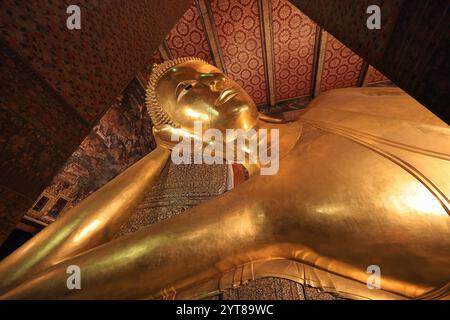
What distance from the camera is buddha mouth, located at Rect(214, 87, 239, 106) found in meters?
1.88

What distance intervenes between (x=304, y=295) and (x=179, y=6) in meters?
1.73

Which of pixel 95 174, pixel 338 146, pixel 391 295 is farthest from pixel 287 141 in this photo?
pixel 95 174

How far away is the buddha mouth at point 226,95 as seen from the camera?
1880 millimetres

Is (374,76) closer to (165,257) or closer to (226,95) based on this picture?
(226,95)

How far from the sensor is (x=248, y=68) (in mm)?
4453

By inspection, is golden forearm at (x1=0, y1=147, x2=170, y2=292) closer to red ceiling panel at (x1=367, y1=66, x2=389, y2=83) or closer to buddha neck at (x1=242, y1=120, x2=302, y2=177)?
buddha neck at (x1=242, y1=120, x2=302, y2=177)

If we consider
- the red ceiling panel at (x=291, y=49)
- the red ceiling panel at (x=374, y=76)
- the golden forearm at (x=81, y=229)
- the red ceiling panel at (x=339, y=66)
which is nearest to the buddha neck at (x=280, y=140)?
the golden forearm at (x=81, y=229)

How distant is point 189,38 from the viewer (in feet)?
13.0

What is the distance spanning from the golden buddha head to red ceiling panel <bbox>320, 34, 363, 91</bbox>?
9.95 feet

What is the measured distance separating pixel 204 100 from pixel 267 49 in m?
2.77

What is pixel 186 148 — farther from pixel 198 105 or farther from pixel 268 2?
pixel 268 2

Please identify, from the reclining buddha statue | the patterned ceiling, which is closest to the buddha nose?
the reclining buddha statue

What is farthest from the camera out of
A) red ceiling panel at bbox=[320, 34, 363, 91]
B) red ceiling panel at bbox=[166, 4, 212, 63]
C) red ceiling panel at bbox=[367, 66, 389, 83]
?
red ceiling panel at bbox=[367, 66, 389, 83]

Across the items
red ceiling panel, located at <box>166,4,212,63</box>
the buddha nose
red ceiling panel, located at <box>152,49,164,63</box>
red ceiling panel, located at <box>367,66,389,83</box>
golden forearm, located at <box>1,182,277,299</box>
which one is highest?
red ceiling panel, located at <box>166,4,212,63</box>
